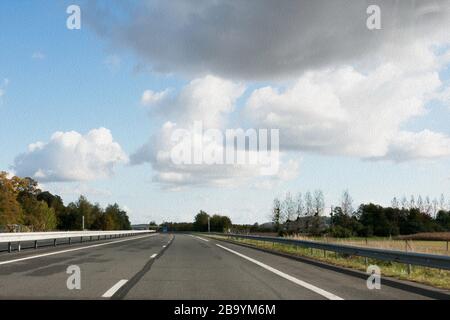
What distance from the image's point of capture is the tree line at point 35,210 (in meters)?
95.2

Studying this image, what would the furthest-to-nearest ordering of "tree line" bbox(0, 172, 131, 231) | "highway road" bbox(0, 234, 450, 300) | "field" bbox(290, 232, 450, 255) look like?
"tree line" bbox(0, 172, 131, 231) → "field" bbox(290, 232, 450, 255) → "highway road" bbox(0, 234, 450, 300)

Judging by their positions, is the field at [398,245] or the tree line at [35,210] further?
the tree line at [35,210]

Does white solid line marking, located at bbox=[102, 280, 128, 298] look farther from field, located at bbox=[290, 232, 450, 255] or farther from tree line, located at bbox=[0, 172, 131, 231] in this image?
tree line, located at bbox=[0, 172, 131, 231]

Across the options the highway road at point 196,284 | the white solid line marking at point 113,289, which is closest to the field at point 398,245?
the highway road at point 196,284

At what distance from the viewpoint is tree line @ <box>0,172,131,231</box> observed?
95188 mm

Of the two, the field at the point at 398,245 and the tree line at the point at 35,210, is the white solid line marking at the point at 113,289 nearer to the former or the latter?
the field at the point at 398,245

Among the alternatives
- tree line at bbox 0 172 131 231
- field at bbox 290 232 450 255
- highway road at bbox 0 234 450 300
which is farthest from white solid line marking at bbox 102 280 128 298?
tree line at bbox 0 172 131 231

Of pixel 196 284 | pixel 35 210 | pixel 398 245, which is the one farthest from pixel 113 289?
pixel 35 210
